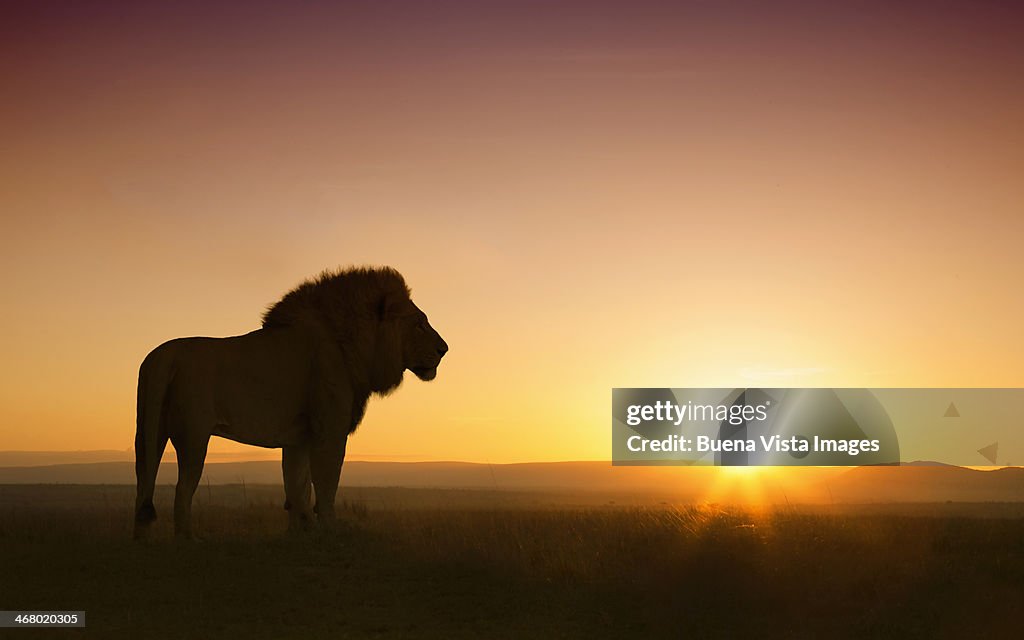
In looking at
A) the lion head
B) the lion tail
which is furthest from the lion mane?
the lion tail

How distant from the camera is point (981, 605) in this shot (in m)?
11.0

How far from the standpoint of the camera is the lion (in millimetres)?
15188

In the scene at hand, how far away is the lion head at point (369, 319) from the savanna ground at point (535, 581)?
2.47 metres

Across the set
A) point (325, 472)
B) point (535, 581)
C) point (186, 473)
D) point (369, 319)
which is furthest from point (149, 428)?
point (535, 581)

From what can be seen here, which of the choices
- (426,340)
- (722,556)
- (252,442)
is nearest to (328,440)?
(252,442)

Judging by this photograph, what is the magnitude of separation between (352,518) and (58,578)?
635 centimetres

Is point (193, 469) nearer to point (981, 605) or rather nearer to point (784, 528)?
point (784, 528)

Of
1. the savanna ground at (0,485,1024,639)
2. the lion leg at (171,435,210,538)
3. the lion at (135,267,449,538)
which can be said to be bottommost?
the savanna ground at (0,485,1024,639)

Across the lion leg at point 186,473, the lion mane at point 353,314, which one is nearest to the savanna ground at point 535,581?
the lion leg at point 186,473

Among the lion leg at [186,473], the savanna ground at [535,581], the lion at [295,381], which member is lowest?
the savanna ground at [535,581]

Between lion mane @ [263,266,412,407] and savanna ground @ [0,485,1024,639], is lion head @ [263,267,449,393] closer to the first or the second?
lion mane @ [263,266,412,407]

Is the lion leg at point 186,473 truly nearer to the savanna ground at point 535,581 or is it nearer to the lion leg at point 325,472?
the savanna ground at point 535,581

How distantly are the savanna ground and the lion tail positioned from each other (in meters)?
0.58

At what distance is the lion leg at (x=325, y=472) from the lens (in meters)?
16.2
